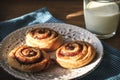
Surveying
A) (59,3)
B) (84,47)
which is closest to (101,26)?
(84,47)

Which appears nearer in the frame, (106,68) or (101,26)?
(106,68)

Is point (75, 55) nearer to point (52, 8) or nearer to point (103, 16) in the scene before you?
point (103, 16)

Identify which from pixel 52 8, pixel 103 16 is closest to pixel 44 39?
pixel 103 16

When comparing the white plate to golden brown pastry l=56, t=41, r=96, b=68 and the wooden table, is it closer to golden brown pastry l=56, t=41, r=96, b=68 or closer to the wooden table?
golden brown pastry l=56, t=41, r=96, b=68

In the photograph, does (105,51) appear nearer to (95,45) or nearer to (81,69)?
(95,45)

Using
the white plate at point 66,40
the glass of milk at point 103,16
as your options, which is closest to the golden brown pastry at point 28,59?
the white plate at point 66,40
